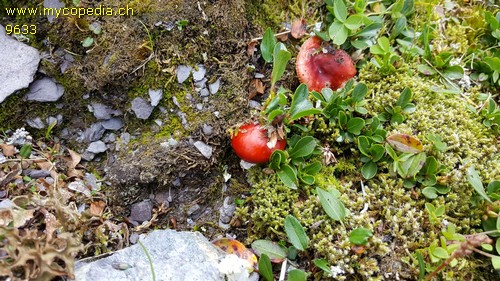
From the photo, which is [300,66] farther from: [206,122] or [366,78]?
[206,122]

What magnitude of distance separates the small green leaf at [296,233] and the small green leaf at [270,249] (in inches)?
4.2

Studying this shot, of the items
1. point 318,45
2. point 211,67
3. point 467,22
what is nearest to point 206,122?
point 211,67

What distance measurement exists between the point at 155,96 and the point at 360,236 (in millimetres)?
1448

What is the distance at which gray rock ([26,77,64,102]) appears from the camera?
109 inches

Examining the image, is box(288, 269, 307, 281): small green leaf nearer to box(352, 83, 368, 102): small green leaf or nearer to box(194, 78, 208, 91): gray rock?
box(352, 83, 368, 102): small green leaf

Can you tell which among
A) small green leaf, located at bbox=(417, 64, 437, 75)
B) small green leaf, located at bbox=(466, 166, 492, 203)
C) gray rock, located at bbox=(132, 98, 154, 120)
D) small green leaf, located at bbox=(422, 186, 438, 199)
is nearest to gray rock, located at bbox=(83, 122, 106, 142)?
gray rock, located at bbox=(132, 98, 154, 120)

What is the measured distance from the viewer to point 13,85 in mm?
2723

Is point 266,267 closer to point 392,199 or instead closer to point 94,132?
point 392,199

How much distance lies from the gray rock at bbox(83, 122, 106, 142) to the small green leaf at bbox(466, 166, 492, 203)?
2162 mm

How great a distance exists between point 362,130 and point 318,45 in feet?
2.12

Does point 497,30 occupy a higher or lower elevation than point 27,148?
higher

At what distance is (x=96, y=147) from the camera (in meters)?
2.78

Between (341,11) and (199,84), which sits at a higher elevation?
(341,11)

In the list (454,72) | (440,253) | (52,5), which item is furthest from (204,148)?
(454,72)
